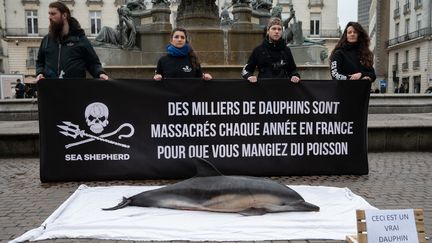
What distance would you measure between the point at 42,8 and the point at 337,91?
64455mm

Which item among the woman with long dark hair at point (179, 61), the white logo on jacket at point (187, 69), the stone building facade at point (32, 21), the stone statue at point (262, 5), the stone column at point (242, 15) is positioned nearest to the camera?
the woman with long dark hair at point (179, 61)

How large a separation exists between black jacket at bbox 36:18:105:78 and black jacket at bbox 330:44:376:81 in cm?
353

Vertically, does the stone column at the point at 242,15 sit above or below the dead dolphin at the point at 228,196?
above

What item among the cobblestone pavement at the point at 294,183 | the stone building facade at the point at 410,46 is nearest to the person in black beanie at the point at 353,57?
the cobblestone pavement at the point at 294,183

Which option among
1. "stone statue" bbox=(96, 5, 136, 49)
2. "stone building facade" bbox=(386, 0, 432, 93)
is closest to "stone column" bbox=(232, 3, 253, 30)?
"stone statue" bbox=(96, 5, 136, 49)

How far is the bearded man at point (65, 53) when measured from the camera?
667 cm

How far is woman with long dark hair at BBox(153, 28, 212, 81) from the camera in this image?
6.79 meters

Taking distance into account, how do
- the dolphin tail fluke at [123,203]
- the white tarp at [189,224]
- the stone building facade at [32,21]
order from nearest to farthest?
the white tarp at [189,224]
the dolphin tail fluke at [123,203]
the stone building facade at [32,21]

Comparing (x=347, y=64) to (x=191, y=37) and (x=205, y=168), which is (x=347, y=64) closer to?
(x=205, y=168)

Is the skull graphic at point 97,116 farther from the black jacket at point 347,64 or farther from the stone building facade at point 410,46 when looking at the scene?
the stone building facade at point 410,46

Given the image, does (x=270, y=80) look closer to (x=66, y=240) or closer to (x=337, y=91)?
(x=337, y=91)

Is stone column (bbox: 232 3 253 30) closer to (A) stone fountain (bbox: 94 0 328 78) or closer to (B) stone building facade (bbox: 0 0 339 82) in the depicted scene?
(A) stone fountain (bbox: 94 0 328 78)

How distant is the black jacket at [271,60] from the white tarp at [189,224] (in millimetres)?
2454

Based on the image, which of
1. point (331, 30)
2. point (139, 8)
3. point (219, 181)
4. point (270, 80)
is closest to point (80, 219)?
point (219, 181)
